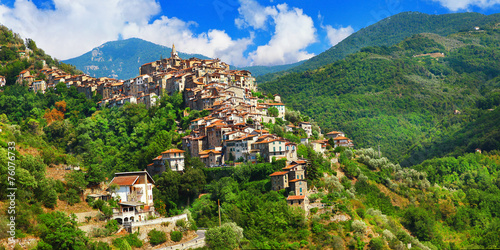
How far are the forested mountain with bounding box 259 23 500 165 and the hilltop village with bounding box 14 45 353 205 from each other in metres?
37.2

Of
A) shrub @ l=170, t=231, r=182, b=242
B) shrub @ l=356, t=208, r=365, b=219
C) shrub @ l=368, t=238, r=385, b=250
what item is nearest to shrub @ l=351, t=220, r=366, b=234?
shrub @ l=368, t=238, r=385, b=250

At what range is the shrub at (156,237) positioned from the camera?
123 ft

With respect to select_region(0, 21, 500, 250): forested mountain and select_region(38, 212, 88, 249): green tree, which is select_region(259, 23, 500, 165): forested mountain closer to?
select_region(0, 21, 500, 250): forested mountain

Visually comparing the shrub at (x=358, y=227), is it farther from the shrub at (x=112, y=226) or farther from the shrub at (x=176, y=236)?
the shrub at (x=112, y=226)

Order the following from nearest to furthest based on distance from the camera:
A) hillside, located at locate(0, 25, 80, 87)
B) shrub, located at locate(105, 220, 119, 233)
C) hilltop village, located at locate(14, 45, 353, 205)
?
shrub, located at locate(105, 220, 119, 233), hilltop village, located at locate(14, 45, 353, 205), hillside, located at locate(0, 25, 80, 87)

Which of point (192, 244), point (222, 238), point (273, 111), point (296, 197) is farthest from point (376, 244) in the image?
point (273, 111)

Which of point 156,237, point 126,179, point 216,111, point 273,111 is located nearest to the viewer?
point 156,237

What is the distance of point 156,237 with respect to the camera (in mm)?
37625

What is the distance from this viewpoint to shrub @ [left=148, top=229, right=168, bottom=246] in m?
37.4

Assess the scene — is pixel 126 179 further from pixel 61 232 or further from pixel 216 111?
pixel 216 111

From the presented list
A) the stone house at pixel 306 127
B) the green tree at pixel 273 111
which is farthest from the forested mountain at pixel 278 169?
the stone house at pixel 306 127

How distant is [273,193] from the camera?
4838 cm

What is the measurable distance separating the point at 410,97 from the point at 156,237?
114m

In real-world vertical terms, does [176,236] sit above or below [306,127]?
below
